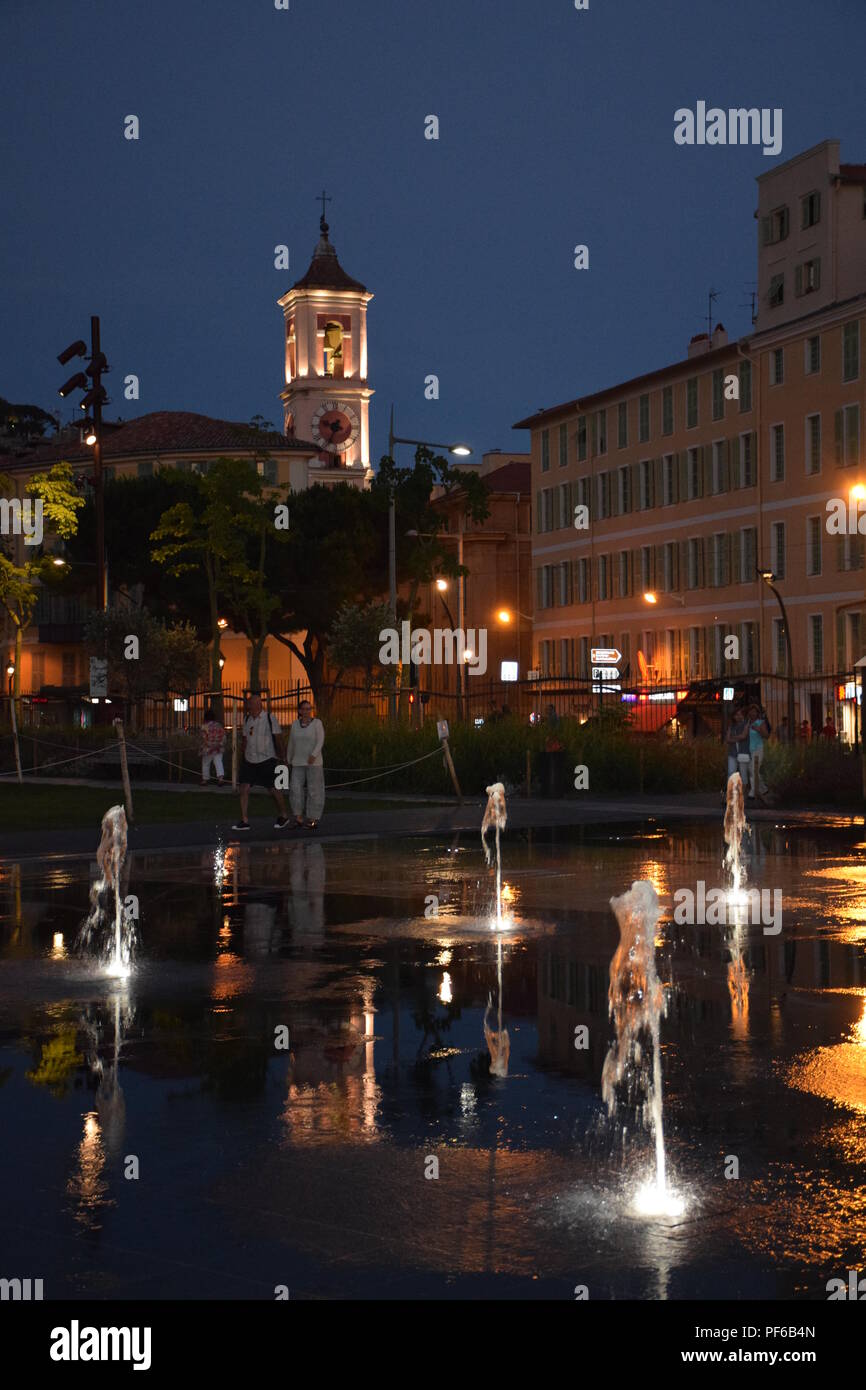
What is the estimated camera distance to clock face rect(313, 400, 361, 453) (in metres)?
107

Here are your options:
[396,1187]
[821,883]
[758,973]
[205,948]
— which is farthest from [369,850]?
[396,1187]

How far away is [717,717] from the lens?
58.5 metres

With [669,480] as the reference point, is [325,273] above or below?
above

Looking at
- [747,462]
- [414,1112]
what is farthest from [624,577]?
[414,1112]

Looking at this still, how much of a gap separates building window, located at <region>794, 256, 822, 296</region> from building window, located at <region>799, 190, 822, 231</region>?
4.33ft

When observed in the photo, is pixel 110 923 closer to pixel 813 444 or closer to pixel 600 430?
pixel 813 444

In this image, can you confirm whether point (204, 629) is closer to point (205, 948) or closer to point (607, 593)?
point (607, 593)

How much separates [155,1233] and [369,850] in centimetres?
1606

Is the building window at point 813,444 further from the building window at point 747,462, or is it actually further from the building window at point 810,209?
the building window at point 810,209

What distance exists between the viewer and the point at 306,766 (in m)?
24.4

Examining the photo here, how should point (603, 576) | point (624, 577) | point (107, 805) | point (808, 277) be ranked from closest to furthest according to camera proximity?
point (107, 805) → point (808, 277) → point (624, 577) → point (603, 576)

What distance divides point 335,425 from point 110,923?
94686 mm

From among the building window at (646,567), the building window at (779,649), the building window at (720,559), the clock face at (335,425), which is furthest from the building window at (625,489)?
the clock face at (335,425)

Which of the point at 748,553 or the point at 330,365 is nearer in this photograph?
the point at 748,553
